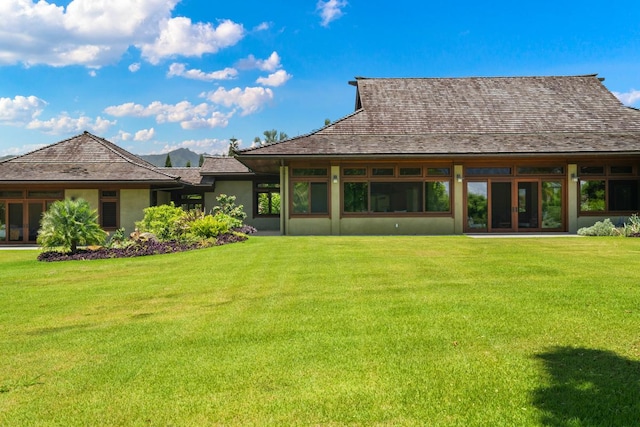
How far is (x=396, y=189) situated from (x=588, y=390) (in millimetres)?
14787

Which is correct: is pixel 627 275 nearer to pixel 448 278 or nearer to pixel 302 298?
pixel 448 278

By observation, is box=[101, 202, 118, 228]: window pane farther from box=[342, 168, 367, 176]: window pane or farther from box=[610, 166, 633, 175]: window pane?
box=[610, 166, 633, 175]: window pane

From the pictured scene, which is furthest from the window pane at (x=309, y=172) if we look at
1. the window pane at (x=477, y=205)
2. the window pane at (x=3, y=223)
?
the window pane at (x=3, y=223)

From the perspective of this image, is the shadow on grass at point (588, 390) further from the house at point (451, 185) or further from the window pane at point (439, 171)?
the window pane at point (439, 171)

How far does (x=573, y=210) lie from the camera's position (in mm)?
18125

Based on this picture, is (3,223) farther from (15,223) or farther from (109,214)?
(109,214)

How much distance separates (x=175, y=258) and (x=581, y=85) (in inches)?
858

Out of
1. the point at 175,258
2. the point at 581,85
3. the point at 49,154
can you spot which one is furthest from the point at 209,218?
the point at 581,85

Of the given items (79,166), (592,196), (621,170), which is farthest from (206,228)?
(621,170)

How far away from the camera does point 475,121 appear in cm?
2033

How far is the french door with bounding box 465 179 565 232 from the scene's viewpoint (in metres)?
18.2

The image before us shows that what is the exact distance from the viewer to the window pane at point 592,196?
18.1m

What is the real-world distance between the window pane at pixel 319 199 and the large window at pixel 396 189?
2.47 ft

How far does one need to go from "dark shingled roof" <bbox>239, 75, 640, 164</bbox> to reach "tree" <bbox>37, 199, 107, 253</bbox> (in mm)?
6015
